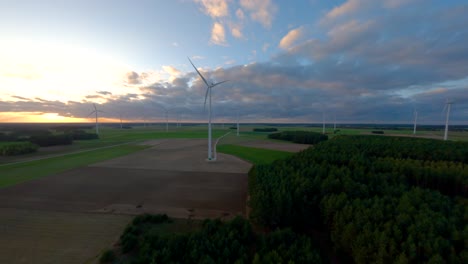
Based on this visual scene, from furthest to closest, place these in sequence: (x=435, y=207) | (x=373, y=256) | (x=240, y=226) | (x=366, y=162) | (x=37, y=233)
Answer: (x=366, y=162), (x=37, y=233), (x=240, y=226), (x=435, y=207), (x=373, y=256)

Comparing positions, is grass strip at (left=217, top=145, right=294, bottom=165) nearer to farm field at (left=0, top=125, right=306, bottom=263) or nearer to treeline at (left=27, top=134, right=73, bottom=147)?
farm field at (left=0, top=125, right=306, bottom=263)

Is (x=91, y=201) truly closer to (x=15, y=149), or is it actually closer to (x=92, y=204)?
(x=92, y=204)

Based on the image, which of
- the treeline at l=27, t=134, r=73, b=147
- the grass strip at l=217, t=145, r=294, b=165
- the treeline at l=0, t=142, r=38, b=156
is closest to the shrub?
the grass strip at l=217, t=145, r=294, b=165

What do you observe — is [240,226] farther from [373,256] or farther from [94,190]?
[94,190]

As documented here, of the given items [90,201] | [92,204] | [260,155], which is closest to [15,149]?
[90,201]

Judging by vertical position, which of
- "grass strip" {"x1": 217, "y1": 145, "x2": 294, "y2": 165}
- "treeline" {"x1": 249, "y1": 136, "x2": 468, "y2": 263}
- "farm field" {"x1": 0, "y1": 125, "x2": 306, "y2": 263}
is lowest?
"grass strip" {"x1": 217, "y1": 145, "x2": 294, "y2": 165}

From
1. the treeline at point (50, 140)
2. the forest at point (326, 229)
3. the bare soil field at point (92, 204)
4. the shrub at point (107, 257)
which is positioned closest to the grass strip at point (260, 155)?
the bare soil field at point (92, 204)

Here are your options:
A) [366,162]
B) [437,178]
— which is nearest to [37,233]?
[366,162]
